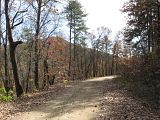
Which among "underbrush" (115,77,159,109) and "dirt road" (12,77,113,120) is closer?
Result: "dirt road" (12,77,113,120)

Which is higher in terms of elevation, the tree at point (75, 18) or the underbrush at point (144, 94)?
the tree at point (75, 18)

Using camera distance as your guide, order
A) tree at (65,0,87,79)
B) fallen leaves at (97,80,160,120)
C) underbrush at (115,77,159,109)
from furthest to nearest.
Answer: tree at (65,0,87,79) < underbrush at (115,77,159,109) < fallen leaves at (97,80,160,120)

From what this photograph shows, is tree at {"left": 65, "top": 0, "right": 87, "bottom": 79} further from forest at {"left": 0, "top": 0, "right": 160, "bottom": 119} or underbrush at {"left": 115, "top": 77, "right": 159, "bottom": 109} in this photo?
underbrush at {"left": 115, "top": 77, "right": 159, "bottom": 109}

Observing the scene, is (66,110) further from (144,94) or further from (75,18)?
(75,18)

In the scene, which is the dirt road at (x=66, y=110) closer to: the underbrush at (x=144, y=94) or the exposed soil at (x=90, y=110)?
Result: the exposed soil at (x=90, y=110)

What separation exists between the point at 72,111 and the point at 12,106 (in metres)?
4.14

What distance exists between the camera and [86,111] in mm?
16297

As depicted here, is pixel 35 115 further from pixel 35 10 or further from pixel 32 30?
pixel 32 30

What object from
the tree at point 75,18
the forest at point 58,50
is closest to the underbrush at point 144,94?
the forest at point 58,50

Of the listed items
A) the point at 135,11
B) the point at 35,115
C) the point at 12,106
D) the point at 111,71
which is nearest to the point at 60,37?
the point at 135,11

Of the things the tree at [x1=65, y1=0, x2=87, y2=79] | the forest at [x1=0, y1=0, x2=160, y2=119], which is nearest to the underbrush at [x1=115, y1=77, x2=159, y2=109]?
the forest at [x1=0, y1=0, x2=160, y2=119]

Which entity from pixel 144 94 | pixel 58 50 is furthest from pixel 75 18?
pixel 144 94

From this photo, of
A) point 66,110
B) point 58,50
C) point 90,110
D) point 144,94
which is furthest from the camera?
point 58,50

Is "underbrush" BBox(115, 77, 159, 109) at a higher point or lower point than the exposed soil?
higher
